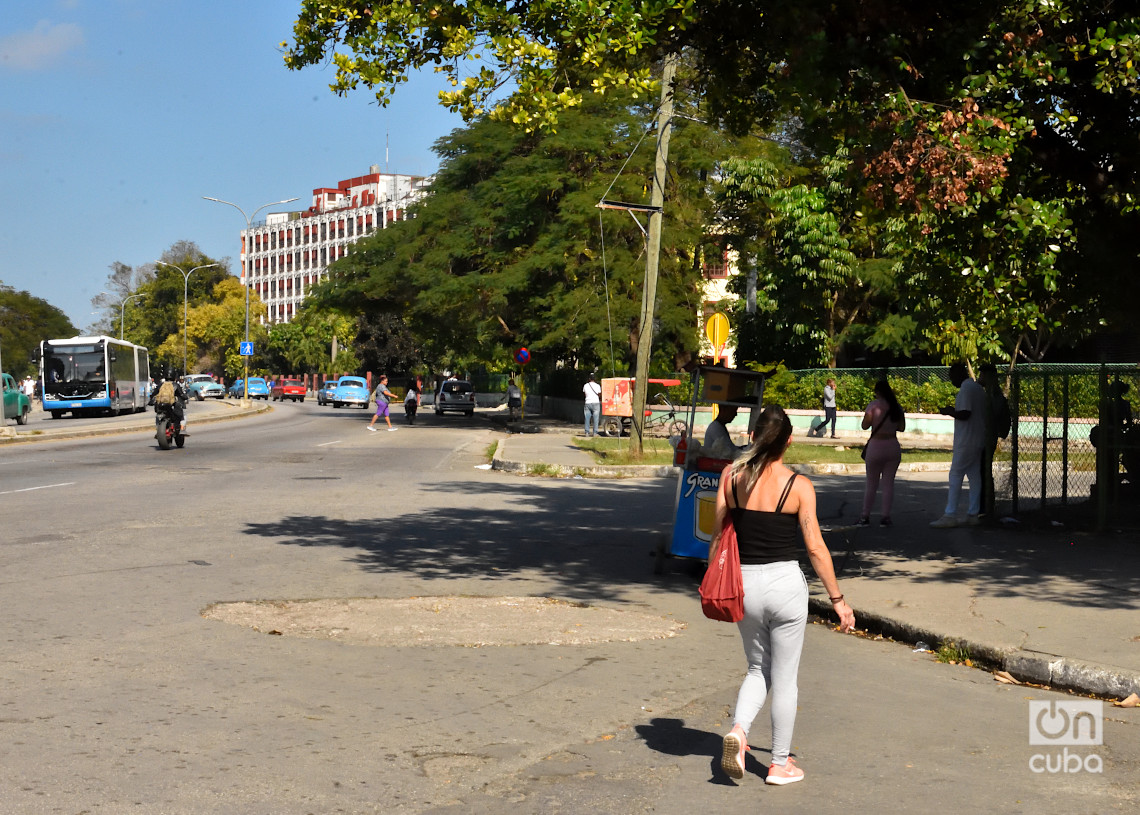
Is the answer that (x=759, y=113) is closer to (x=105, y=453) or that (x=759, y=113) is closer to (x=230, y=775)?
(x=230, y=775)

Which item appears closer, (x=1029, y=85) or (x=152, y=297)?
(x=1029, y=85)

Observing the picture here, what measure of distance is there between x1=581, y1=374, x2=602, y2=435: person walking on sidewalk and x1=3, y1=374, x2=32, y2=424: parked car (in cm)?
2170

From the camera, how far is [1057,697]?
7.09 meters

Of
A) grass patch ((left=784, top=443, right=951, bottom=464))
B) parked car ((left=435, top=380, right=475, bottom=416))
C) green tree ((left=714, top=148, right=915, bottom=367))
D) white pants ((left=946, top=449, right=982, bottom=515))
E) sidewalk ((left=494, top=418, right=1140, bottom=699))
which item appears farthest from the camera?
parked car ((left=435, top=380, right=475, bottom=416))

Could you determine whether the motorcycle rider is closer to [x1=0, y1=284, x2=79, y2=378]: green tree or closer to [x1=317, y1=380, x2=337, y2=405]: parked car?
[x1=317, y1=380, x2=337, y2=405]: parked car

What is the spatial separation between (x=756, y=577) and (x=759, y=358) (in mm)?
42959

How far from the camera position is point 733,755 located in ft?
16.8

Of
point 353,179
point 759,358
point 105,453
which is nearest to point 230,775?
point 105,453

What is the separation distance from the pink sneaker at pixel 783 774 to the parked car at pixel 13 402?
43.5m

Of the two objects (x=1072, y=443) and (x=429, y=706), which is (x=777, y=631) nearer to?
(x=429, y=706)

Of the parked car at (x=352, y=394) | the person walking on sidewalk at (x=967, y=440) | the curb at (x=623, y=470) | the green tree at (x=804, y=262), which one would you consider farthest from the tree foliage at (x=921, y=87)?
the parked car at (x=352, y=394)

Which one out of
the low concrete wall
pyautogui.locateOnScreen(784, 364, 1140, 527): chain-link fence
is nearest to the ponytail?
pyautogui.locateOnScreen(784, 364, 1140, 527): chain-link fence

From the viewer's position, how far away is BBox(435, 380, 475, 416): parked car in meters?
58.8

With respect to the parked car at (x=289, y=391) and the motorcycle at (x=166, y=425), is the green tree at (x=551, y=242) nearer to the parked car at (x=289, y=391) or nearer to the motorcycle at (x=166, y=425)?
the motorcycle at (x=166, y=425)
